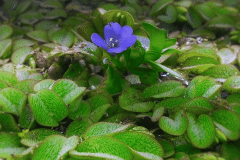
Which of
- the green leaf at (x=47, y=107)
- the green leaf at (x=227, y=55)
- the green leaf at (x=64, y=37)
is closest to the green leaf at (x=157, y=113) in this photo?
→ the green leaf at (x=47, y=107)

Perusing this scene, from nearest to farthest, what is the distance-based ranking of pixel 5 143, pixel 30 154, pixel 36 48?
pixel 30 154
pixel 5 143
pixel 36 48

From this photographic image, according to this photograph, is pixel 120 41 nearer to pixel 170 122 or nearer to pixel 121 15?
pixel 121 15

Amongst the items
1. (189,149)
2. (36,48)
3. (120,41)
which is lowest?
(189,149)

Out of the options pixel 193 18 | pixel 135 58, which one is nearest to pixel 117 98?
pixel 135 58

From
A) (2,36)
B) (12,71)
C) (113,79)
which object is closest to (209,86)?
(113,79)

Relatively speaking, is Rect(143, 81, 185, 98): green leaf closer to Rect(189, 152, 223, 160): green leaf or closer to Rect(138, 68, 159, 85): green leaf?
Rect(138, 68, 159, 85): green leaf

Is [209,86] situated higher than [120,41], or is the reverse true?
[120,41]
